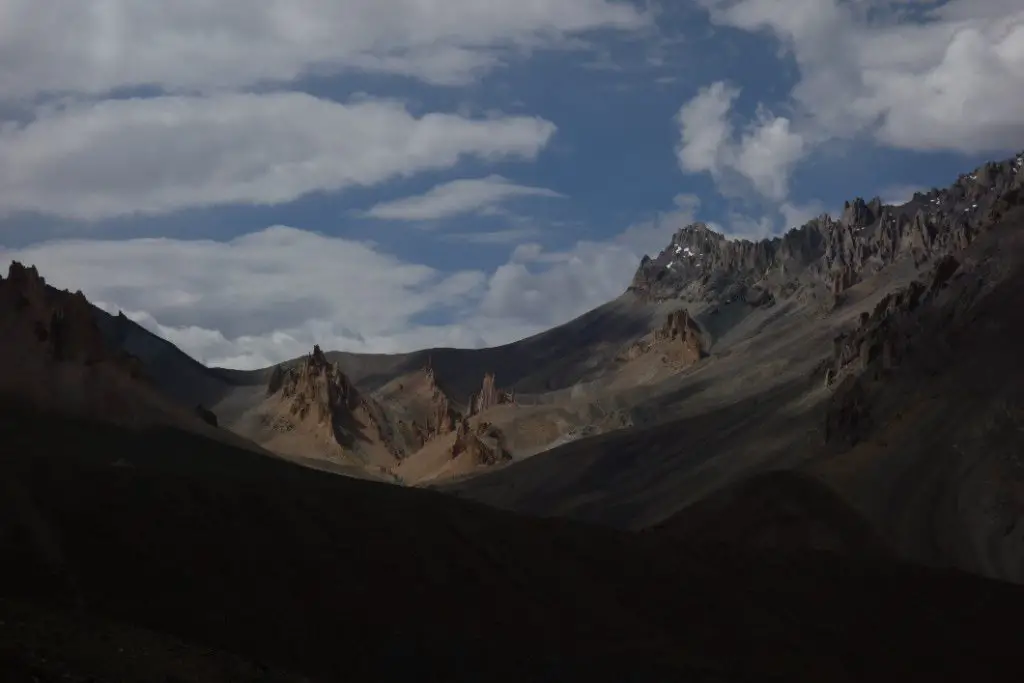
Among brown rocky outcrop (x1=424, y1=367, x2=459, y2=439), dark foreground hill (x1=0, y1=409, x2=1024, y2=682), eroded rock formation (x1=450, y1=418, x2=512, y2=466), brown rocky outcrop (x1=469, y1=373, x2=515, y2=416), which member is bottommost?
dark foreground hill (x1=0, y1=409, x2=1024, y2=682)

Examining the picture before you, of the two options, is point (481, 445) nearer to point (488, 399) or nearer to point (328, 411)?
point (328, 411)

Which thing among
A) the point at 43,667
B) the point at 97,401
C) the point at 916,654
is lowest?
the point at 916,654

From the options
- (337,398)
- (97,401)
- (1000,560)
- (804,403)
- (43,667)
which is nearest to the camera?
(43,667)

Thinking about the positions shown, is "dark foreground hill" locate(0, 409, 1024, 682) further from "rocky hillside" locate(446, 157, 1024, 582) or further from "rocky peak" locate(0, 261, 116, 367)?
"rocky peak" locate(0, 261, 116, 367)

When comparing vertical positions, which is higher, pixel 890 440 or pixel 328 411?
pixel 328 411

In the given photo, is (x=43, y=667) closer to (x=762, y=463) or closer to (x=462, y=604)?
(x=462, y=604)

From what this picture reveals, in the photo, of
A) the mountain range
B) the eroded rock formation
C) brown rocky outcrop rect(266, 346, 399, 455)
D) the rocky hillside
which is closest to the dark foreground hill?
the mountain range

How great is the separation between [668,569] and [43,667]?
91.4 feet

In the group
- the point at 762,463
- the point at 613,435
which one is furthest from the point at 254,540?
the point at 613,435

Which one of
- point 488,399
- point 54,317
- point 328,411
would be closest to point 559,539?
point 54,317

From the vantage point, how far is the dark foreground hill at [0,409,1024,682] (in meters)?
33.0

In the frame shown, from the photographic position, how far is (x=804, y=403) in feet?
379

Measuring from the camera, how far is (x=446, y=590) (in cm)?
3775

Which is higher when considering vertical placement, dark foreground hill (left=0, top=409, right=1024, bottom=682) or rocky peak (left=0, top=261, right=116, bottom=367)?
rocky peak (left=0, top=261, right=116, bottom=367)
